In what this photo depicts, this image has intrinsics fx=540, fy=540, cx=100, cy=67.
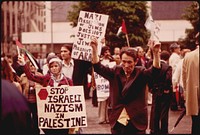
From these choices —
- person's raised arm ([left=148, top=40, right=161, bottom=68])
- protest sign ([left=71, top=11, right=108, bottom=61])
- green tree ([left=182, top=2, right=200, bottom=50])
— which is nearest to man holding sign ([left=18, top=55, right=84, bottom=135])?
protest sign ([left=71, top=11, right=108, bottom=61])

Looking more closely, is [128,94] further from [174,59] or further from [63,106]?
[174,59]

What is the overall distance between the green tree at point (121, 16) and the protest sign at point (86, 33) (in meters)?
28.0

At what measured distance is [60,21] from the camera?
65.4 meters

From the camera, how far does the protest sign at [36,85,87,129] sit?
26.7 feet

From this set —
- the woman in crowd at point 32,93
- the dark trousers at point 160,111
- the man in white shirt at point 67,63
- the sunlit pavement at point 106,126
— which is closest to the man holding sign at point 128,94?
the woman in crowd at point 32,93

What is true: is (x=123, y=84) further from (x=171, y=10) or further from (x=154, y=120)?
(x=171, y=10)

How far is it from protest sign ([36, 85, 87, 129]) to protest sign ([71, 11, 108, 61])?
1586mm

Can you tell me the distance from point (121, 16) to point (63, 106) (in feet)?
104

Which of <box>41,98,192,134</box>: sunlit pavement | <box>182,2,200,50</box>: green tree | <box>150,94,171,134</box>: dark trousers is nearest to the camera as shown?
<box>150,94,171,134</box>: dark trousers

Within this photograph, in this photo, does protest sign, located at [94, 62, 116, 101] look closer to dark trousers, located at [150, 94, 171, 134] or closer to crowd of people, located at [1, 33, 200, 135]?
crowd of people, located at [1, 33, 200, 135]

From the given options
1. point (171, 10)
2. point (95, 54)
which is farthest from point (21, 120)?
point (171, 10)

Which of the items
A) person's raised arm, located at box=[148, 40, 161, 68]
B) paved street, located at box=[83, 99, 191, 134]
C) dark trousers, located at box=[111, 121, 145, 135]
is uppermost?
person's raised arm, located at box=[148, 40, 161, 68]

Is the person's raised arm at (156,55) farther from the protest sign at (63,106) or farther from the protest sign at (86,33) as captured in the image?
the protest sign at (86,33)

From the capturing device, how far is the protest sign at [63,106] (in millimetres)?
8125
